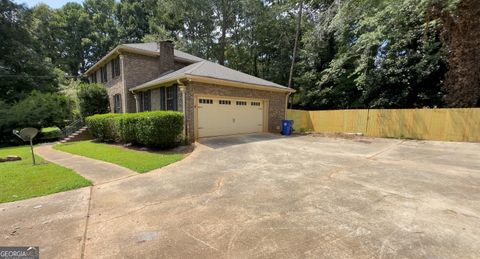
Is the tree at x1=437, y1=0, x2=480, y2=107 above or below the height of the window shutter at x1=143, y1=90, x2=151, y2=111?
above

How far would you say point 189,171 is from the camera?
20.5ft

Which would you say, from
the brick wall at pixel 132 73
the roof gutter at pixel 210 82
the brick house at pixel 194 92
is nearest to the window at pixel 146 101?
the brick house at pixel 194 92

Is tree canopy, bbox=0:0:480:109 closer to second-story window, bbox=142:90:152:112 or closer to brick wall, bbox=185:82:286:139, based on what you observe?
brick wall, bbox=185:82:286:139

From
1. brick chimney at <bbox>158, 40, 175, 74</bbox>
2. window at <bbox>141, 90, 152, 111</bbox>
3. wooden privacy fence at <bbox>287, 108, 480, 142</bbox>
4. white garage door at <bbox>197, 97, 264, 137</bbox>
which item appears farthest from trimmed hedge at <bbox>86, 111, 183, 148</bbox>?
wooden privacy fence at <bbox>287, 108, 480, 142</bbox>

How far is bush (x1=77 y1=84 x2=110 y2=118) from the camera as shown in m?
16.3

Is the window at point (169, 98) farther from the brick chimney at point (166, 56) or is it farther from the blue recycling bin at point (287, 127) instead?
the blue recycling bin at point (287, 127)

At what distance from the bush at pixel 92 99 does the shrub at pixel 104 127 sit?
9.98 feet

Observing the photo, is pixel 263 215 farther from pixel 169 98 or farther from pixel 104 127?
pixel 104 127

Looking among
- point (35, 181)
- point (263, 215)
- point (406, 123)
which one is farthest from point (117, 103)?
point (406, 123)

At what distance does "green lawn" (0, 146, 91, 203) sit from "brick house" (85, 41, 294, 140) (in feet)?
15.5

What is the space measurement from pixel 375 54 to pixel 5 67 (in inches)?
1257

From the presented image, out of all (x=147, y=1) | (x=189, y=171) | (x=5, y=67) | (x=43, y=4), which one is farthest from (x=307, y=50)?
(x=43, y=4)

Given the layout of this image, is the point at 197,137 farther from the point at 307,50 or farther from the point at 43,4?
the point at 43,4

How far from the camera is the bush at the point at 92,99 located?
1627 centimetres
